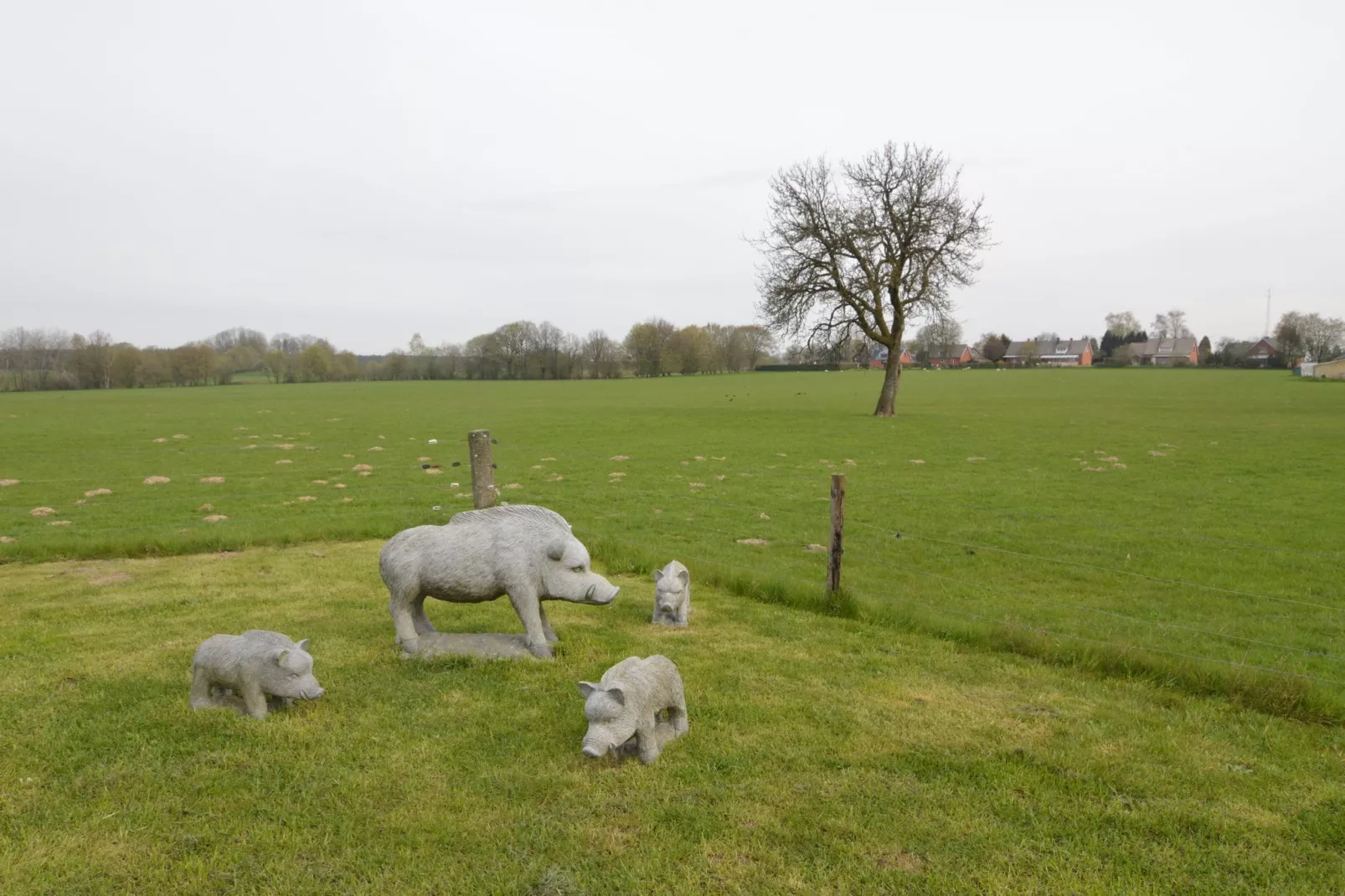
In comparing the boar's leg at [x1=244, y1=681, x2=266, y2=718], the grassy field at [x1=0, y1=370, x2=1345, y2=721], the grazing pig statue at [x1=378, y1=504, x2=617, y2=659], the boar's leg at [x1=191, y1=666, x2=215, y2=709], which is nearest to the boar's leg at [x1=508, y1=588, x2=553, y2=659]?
the grazing pig statue at [x1=378, y1=504, x2=617, y2=659]

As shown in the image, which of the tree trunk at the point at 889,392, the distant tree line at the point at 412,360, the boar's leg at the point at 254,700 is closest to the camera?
the boar's leg at the point at 254,700

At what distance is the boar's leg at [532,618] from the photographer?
6.83 meters

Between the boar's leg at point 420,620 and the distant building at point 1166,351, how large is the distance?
487 ft

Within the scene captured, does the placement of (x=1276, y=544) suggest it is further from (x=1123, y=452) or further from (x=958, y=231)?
(x=958, y=231)

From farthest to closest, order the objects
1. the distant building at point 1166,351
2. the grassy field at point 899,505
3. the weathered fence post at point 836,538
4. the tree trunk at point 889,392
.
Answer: the distant building at point 1166,351 → the tree trunk at point 889,392 → the grassy field at point 899,505 → the weathered fence post at point 836,538

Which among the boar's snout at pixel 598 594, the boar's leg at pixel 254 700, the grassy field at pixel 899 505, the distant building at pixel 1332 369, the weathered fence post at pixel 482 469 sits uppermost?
the distant building at pixel 1332 369

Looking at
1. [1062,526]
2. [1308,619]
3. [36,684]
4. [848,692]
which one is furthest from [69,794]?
[1062,526]

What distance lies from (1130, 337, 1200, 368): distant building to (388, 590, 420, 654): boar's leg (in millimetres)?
148697

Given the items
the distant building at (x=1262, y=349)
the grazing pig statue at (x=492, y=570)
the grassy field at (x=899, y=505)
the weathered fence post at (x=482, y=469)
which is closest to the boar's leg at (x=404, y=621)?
the grazing pig statue at (x=492, y=570)

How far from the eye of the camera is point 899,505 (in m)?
17.0

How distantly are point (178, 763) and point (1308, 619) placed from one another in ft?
38.6

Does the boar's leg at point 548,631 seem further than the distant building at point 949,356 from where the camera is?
No

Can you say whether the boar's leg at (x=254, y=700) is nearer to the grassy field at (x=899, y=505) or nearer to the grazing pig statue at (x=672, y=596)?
the grazing pig statue at (x=672, y=596)

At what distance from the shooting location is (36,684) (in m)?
6.20
